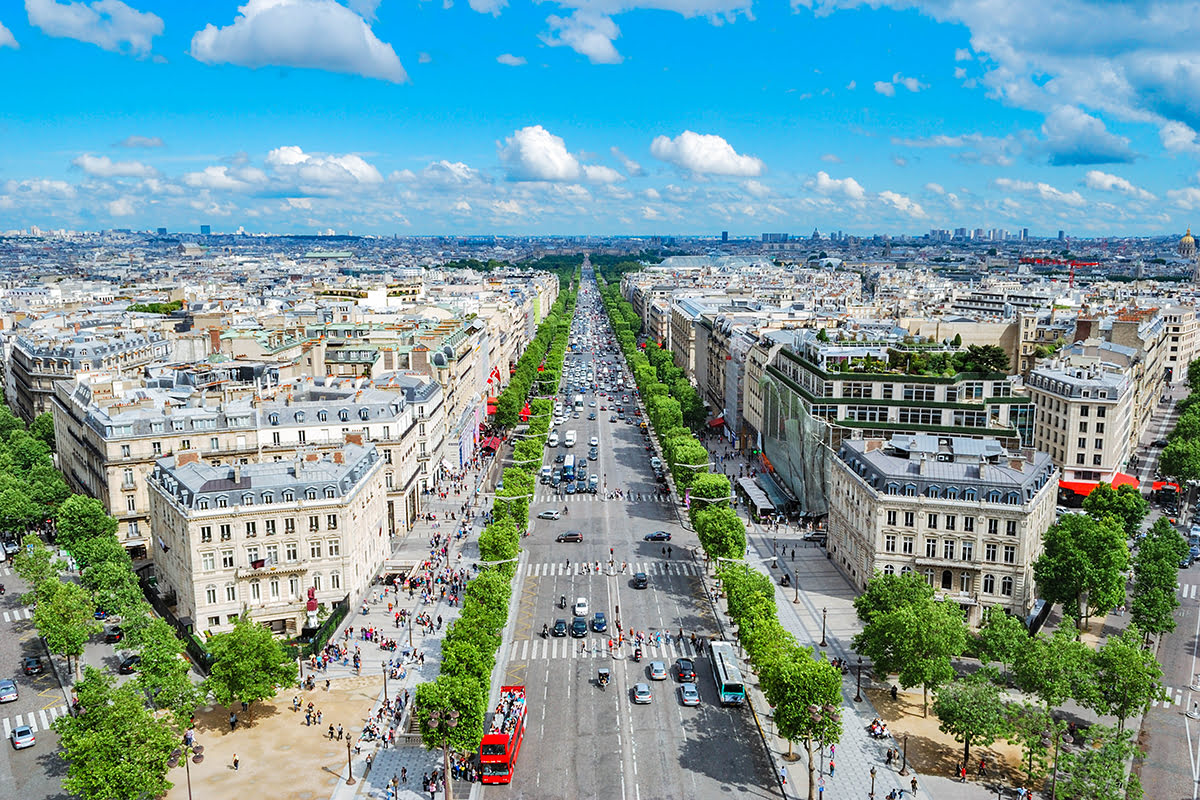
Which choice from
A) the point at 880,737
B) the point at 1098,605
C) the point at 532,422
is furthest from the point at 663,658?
the point at 532,422

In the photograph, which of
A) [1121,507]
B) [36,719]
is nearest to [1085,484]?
[1121,507]

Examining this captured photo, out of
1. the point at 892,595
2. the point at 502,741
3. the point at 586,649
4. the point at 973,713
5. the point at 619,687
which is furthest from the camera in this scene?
the point at 586,649

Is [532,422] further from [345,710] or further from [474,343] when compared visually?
[345,710]

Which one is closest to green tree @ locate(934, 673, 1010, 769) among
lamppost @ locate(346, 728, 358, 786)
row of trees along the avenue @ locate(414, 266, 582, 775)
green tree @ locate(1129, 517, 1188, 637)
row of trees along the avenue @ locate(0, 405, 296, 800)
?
green tree @ locate(1129, 517, 1188, 637)

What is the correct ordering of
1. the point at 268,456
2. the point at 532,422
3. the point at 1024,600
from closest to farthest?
1. the point at 1024,600
2. the point at 268,456
3. the point at 532,422

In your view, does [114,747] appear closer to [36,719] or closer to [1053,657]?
[36,719]

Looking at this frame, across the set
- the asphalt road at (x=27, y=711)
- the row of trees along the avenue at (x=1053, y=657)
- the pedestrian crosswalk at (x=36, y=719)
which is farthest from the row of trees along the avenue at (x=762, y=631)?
the pedestrian crosswalk at (x=36, y=719)

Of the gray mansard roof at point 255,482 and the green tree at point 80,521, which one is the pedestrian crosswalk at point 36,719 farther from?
the green tree at point 80,521
